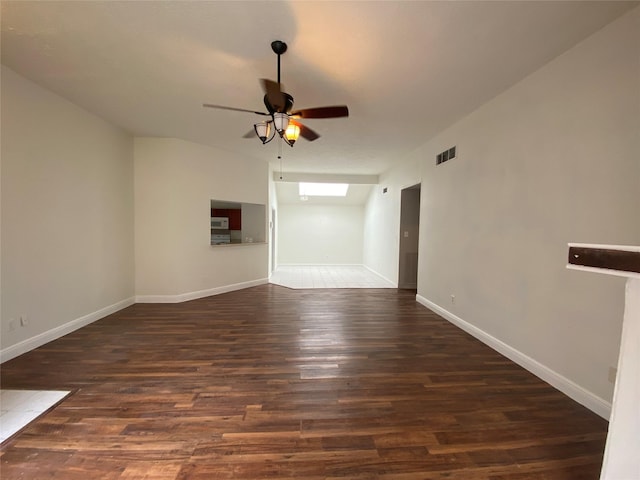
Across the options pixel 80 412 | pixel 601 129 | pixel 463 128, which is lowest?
pixel 80 412

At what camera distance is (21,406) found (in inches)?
76.9

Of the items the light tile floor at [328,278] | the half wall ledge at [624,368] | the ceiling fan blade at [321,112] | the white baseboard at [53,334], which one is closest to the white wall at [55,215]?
the white baseboard at [53,334]

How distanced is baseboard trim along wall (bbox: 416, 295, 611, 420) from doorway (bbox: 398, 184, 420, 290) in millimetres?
2400

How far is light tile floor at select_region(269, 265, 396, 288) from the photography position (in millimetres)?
Answer: 6414

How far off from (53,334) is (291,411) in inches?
121

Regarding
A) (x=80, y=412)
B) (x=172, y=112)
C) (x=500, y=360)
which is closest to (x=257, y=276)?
(x=172, y=112)

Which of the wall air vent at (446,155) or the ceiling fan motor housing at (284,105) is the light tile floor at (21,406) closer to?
the ceiling fan motor housing at (284,105)

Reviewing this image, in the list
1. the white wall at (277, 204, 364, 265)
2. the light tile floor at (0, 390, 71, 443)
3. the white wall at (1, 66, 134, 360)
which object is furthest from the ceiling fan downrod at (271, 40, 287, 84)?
the white wall at (277, 204, 364, 265)

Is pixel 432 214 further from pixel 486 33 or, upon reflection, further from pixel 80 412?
pixel 80 412

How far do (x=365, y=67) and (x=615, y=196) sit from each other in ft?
7.05

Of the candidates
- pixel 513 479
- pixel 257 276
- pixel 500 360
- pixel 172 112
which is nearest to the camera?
pixel 513 479

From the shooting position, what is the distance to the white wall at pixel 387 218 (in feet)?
18.4

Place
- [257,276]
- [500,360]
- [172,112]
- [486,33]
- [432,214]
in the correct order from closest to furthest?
[486,33], [500,360], [172,112], [432,214], [257,276]

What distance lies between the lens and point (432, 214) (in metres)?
4.43
